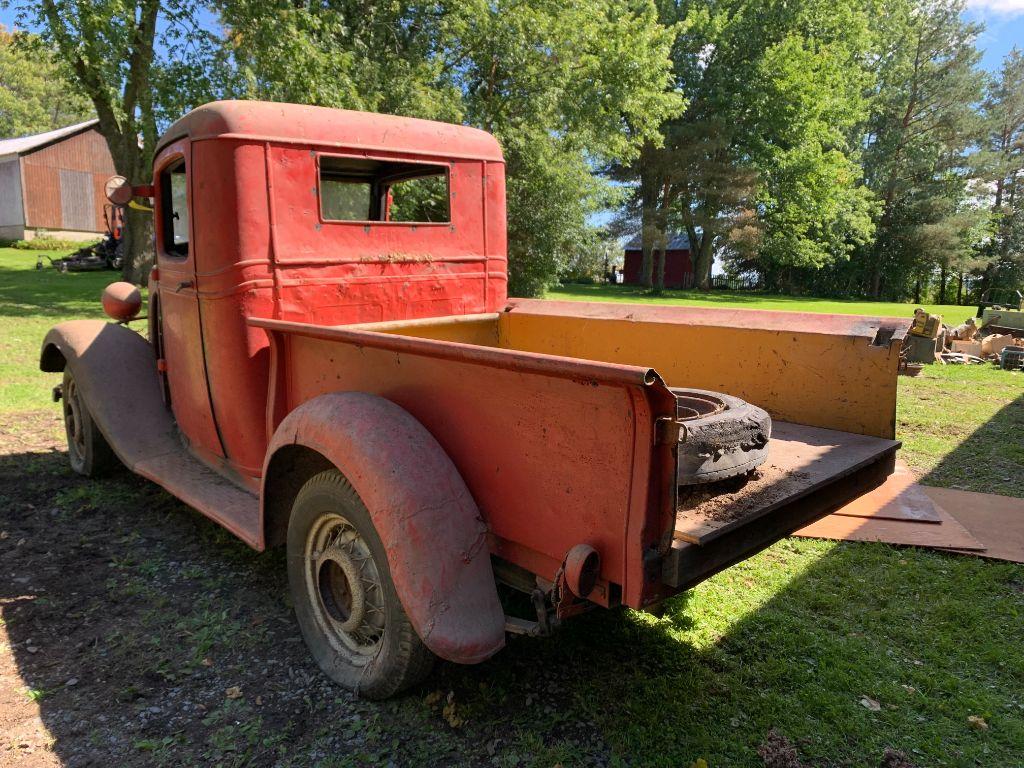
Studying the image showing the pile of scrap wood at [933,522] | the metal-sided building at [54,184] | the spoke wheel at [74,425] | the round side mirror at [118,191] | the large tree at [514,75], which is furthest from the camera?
the metal-sided building at [54,184]

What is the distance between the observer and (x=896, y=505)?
A: 4566mm

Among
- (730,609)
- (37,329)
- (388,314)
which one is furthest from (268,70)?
(730,609)

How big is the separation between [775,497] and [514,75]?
54.2 ft

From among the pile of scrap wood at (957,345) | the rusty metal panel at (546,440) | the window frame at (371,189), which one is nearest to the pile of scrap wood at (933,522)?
the rusty metal panel at (546,440)

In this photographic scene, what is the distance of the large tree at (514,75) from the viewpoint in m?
12.7

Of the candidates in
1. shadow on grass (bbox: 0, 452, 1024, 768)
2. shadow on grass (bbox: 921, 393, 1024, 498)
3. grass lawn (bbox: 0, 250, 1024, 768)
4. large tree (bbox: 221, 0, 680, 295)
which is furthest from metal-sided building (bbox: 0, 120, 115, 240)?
shadow on grass (bbox: 921, 393, 1024, 498)

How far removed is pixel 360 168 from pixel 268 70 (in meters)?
9.70

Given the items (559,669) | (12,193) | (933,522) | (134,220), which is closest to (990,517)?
(933,522)

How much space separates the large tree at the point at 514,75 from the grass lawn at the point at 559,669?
416 inches

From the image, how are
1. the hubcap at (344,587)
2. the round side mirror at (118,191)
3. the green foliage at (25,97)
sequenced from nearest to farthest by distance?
the hubcap at (344,587) < the round side mirror at (118,191) < the green foliage at (25,97)

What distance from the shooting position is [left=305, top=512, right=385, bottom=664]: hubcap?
255 centimetres

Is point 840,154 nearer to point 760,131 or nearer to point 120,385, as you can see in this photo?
point 760,131

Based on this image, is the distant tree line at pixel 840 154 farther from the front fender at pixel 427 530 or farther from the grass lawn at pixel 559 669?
the front fender at pixel 427 530

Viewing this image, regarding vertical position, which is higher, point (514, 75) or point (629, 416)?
point (514, 75)
